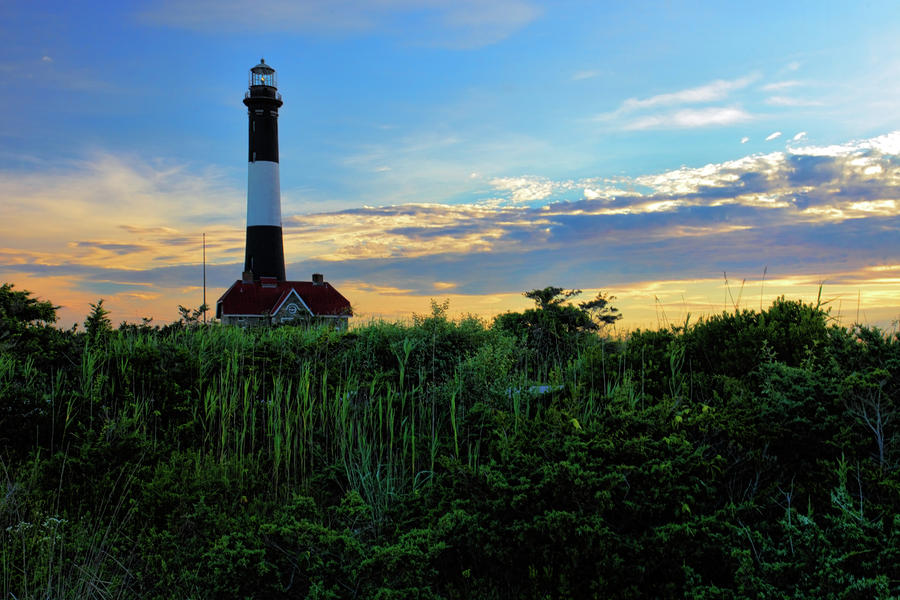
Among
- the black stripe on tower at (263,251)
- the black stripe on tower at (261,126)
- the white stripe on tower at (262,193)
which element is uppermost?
the black stripe on tower at (261,126)

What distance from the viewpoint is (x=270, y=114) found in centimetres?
3102

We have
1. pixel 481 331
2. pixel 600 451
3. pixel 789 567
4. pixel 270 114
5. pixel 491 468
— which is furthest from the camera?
pixel 270 114

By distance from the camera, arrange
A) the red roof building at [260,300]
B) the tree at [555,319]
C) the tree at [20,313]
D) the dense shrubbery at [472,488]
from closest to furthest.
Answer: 1. the dense shrubbery at [472,488]
2. the tree at [20,313]
3. the tree at [555,319]
4. the red roof building at [260,300]

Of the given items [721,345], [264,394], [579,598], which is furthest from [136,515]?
[721,345]

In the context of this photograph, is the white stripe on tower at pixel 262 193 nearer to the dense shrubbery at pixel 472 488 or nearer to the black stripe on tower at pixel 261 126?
the black stripe on tower at pixel 261 126

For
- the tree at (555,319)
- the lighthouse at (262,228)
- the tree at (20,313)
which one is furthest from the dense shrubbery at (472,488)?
the lighthouse at (262,228)

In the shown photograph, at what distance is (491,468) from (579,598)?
3.27ft

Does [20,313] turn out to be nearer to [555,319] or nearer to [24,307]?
[24,307]

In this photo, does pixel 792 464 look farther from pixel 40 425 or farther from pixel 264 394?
pixel 40 425

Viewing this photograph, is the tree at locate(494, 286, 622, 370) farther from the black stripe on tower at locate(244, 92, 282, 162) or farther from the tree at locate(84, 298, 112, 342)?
the black stripe on tower at locate(244, 92, 282, 162)

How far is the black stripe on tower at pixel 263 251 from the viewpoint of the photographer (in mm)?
31391

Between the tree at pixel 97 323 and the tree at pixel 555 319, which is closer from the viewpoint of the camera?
the tree at pixel 97 323

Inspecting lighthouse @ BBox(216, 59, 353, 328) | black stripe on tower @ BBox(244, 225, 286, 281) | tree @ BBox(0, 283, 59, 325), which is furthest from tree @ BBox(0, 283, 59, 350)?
black stripe on tower @ BBox(244, 225, 286, 281)

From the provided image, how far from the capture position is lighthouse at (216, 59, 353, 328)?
3072 centimetres
